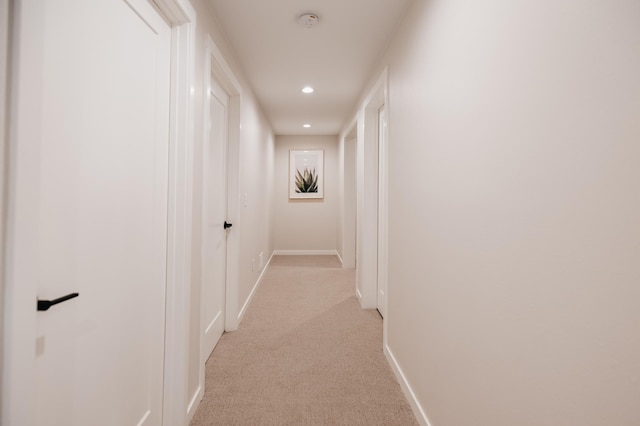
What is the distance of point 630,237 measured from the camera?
2.10 ft

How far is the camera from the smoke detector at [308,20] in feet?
6.89

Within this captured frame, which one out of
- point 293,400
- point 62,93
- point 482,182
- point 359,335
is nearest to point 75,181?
point 62,93

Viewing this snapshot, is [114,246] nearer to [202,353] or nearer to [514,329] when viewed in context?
[202,353]

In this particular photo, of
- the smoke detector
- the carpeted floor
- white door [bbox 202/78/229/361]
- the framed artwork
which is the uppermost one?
the smoke detector

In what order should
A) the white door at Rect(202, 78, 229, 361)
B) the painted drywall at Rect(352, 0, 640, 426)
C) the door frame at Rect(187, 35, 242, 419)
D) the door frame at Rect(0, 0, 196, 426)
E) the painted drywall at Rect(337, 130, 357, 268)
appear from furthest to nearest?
the painted drywall at Rect(337, 130, 357, 268)
the door frame at Rect(187, 35, 242, 419)
the white door at Rect(202, 78, 229, 361)
the door frame at Rect(0, 0, 196, 426)
the painted drywall at Rect(352, 0, 640, 426)

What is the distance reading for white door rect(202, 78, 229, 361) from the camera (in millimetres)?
2346

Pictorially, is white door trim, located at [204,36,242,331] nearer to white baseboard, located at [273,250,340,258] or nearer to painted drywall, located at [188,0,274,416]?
painted drywall, located at [188,0,274,416]

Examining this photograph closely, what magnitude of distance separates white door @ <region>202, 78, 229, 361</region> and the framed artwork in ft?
12.1

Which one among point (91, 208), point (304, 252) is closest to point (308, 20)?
point (91, 208)

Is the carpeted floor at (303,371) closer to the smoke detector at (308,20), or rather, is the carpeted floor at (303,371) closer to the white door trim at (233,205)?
the white door trim at (233,205)

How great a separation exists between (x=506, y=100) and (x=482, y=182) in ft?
0.90

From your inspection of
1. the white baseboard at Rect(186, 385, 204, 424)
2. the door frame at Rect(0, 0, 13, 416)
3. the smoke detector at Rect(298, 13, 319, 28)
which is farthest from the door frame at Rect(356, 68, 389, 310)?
the door frame at Rect(0, 0, 13, 416)

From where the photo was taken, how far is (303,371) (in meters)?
2.22

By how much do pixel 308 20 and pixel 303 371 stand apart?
2.28 meters
